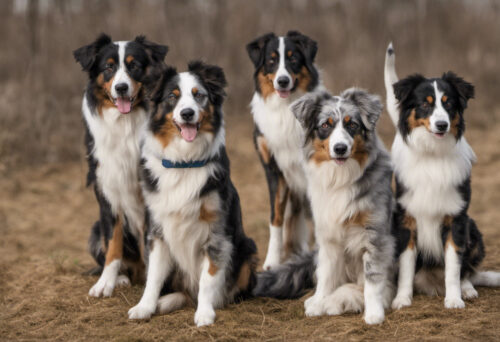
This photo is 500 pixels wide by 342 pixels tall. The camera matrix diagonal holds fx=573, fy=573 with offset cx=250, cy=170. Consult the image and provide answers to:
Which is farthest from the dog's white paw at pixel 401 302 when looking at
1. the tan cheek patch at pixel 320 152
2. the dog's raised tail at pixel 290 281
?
the tan cheek patch at pixel 320 152

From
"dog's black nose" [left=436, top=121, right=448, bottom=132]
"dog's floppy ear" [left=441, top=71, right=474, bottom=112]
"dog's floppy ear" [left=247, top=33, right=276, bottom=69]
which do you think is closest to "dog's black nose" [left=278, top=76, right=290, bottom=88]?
"dog's floppy ear" [left=247, top=33, right=276, bottom=69]

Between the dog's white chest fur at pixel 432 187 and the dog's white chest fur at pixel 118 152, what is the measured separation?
244 centimetres

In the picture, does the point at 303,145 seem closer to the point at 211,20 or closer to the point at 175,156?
the point at 175,156

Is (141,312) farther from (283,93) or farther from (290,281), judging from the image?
(283,93)

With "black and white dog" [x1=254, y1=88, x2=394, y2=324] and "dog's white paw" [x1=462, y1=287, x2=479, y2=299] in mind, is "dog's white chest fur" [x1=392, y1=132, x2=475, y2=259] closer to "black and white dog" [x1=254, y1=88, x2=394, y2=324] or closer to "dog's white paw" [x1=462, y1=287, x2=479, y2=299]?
"black and white dog" [x1=254, y1=88, x2=394, y2=324]

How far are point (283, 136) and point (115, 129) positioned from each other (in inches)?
71.9

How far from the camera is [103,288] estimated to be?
213 inches

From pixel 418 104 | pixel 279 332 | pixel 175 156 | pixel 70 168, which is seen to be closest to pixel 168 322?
pixel 279 332

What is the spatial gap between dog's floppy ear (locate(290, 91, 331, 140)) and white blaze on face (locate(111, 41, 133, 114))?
1508 mm

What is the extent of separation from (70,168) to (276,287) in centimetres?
731

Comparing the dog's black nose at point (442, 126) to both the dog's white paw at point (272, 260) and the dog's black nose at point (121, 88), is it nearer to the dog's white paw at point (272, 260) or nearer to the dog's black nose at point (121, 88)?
the dog's white paw at point (272, 260)

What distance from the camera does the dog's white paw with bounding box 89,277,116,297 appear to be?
5.38 m

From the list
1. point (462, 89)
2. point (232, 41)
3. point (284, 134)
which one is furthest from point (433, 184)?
point (232, 41)

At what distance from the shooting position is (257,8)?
14.1 meters
